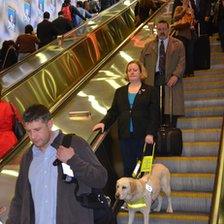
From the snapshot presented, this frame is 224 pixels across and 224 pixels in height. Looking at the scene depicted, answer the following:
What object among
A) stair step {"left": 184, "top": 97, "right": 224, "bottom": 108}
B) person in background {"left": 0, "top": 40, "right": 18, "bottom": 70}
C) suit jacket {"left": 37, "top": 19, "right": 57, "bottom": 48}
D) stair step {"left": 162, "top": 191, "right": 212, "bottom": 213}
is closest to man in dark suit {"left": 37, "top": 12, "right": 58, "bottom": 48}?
suit jacket {"left": 37, "top": 19, "right": 57, "bottom": 48}

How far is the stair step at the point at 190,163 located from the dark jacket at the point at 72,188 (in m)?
3.35

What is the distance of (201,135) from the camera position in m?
7.14

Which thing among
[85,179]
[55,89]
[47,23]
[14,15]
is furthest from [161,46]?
[14,15]

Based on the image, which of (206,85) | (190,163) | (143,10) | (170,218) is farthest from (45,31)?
(170,218)

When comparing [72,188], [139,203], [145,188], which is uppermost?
[72,188]

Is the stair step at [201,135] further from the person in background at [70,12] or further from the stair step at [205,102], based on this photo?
the person in background at [70,12]

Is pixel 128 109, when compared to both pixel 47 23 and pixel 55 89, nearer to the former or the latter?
pixel 55 89

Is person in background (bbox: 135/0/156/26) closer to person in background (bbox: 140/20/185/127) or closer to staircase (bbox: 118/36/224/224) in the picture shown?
staircase (bbox: 118/36/224/224)

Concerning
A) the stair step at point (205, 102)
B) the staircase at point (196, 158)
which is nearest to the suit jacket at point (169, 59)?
the staircase at point (196, 158)

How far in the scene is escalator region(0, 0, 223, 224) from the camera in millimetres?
5676

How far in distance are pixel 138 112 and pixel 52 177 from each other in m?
2.64

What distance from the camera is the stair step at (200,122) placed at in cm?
746

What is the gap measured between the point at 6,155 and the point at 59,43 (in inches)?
222

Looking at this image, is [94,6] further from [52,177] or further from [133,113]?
[52,177]
